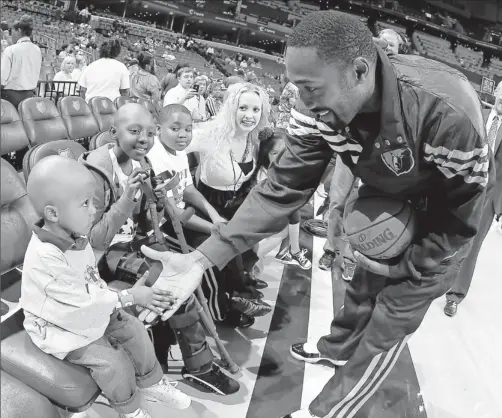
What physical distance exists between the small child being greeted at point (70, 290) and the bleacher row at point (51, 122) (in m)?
0.87

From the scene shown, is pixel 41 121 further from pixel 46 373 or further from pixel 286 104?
pixel 46 373

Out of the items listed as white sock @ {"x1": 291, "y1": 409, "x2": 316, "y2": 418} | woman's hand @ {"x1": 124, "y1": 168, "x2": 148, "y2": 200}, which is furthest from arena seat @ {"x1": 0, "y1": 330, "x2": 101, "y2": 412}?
white sock @ {"x1": 291, "y1": 409, "x2": 316, "y2": 418}

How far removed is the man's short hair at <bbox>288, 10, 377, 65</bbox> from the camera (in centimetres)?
108

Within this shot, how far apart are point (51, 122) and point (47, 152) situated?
1.71m

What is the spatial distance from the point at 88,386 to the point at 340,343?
43.0 inches

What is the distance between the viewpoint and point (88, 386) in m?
1.25

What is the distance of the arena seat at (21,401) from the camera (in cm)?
108

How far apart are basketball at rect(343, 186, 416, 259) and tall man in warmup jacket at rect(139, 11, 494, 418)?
0.12 feet

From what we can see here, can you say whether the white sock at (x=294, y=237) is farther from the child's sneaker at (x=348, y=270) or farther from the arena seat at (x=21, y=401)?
the arena seat at (x=21, y=401)

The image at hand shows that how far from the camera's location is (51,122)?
11.2ft

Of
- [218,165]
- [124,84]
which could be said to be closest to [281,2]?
[124,84]

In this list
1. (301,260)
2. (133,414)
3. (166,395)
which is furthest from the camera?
(301,260)

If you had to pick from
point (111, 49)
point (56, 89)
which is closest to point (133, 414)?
point (111, 49)

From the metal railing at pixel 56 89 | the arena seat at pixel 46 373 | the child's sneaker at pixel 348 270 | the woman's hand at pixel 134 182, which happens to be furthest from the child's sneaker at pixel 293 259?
the metal railing at pixel 56 89
